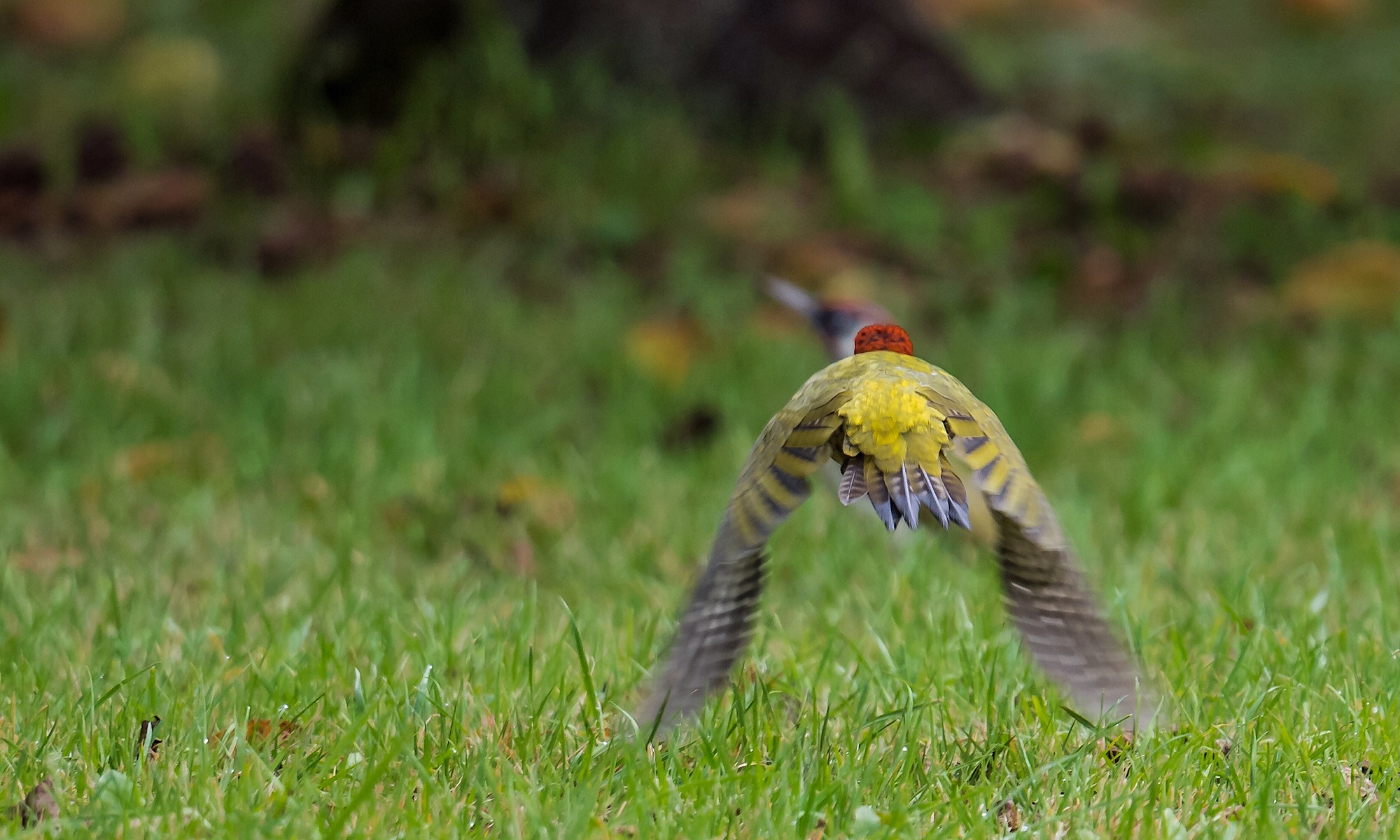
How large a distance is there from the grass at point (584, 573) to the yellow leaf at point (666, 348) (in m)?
0.08

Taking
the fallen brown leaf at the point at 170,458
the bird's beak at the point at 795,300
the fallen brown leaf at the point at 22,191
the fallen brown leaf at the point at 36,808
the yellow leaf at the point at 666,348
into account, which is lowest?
the fallen brown leaf at the point at 170,458

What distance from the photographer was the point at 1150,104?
25.5 ft

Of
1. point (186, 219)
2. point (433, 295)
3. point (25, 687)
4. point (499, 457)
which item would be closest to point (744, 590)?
point (25, 687)

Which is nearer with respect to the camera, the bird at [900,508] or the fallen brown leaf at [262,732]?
the bird at [900,508]

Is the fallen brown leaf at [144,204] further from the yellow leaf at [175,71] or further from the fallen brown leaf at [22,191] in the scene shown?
the yellow leaf at [175,71]

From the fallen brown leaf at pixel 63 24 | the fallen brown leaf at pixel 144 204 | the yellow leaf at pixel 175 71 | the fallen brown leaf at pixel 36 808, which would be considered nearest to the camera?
the fallen brown leaf at pixel 36 808

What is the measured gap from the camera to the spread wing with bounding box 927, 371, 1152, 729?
6.39 ft

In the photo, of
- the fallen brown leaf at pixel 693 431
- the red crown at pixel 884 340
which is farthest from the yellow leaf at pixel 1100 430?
the red crown at pixel 884 340

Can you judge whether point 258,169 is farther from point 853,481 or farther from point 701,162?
point 853,481

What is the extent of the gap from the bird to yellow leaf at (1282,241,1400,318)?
403cm

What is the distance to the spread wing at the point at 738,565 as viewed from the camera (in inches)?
75.9

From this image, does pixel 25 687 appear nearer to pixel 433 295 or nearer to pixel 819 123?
pixel 433 295

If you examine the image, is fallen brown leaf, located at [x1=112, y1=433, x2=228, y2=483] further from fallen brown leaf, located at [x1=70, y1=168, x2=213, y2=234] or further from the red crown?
the red crown

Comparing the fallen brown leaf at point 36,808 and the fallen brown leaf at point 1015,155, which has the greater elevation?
the fallen brown leaf at point 1015,155
